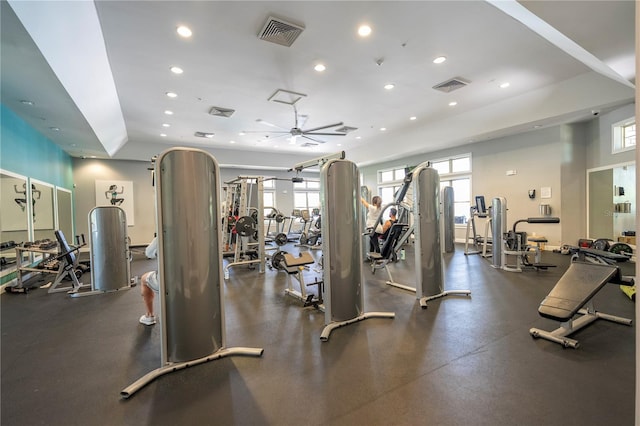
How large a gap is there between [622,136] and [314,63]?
724 cm

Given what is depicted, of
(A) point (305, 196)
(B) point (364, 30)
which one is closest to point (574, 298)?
(B) point (364, 30)

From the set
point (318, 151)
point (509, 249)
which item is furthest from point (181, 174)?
point (318, 151)

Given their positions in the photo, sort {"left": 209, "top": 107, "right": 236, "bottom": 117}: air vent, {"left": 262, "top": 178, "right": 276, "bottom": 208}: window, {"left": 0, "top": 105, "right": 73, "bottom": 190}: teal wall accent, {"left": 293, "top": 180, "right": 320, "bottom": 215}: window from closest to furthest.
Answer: {"left": 0, "top": 105, "right": 73, "bottom": 190}: teal wall accent
{"left": 209, "top": 107, "right": 236, "bottom": 117}: air vent
{"left": 262, "top": 178, "right": 276, "bottom": 208}: window
{"left": 293, "top": 180, "right": 320, "bottom": 215}: window

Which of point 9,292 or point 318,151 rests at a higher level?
point 318,151

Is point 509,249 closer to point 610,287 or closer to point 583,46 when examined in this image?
point 610,287

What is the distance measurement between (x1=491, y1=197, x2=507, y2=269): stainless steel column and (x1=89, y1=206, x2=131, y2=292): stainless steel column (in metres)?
6.83

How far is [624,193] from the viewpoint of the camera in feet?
20.6

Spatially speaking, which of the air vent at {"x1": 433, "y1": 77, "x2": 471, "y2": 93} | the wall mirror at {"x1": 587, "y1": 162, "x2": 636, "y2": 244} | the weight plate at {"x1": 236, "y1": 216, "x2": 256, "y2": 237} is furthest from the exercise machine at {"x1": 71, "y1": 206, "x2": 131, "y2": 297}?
the wall mirror at {"x1": 587, "y1": 162, "x2": 636, "y2": 244}

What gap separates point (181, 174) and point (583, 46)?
202 inches

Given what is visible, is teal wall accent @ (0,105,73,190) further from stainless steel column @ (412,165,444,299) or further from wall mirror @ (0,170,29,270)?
stainless steel column @ (412,165,444,299)

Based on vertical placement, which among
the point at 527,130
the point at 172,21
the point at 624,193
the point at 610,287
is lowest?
the point at 610,287

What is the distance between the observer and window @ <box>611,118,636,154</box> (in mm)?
6203

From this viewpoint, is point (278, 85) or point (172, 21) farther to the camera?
point (278, 85)

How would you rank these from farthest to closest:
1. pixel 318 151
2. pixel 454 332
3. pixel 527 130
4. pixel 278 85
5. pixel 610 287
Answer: pixel 318 151, pixel 527 130, pixel 278 85, pixel 610 287, pixel 454 332
